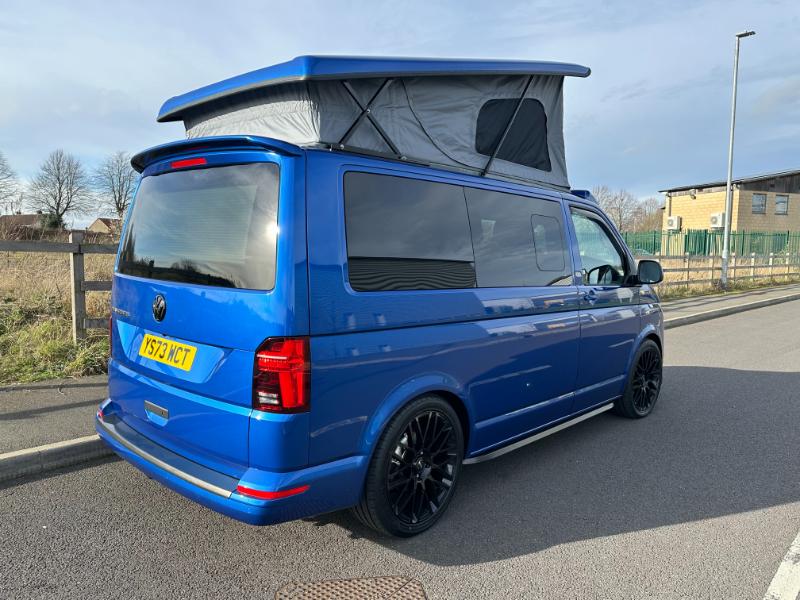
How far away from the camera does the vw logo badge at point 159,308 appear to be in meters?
2.84

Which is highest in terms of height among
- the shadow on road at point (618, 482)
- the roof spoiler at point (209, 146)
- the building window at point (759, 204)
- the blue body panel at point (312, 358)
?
the building window at point (759, 204)

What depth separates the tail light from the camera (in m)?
2.40

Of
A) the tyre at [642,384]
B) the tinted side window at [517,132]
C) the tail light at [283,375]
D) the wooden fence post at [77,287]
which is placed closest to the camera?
the tail light at [283,375]

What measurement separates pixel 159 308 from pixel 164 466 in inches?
31.0

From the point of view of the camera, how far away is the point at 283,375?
2398 mm

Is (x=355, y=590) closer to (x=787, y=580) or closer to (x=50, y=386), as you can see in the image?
(x=787, y=580)

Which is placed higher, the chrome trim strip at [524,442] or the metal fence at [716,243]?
the metal fence at [716,243]

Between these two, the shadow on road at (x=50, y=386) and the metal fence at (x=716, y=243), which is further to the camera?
the metal fence at (x=716, y=243)

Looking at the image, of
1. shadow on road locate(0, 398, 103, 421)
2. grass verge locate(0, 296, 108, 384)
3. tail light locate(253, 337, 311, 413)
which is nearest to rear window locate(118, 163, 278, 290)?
tail light locate(253, 337, 311, 413)

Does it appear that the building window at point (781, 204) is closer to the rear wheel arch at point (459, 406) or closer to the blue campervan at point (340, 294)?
the blue campervan at point (340, 294)

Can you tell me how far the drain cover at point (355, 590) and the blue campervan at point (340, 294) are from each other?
0.30 meters

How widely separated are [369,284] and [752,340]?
9.64 meters

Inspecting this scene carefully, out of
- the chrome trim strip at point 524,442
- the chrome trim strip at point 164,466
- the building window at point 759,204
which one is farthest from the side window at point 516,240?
the building window at point 759,204

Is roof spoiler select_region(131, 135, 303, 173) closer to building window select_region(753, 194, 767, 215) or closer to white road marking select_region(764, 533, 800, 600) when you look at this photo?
white road marking select_region(764, 533, 800, 600)
